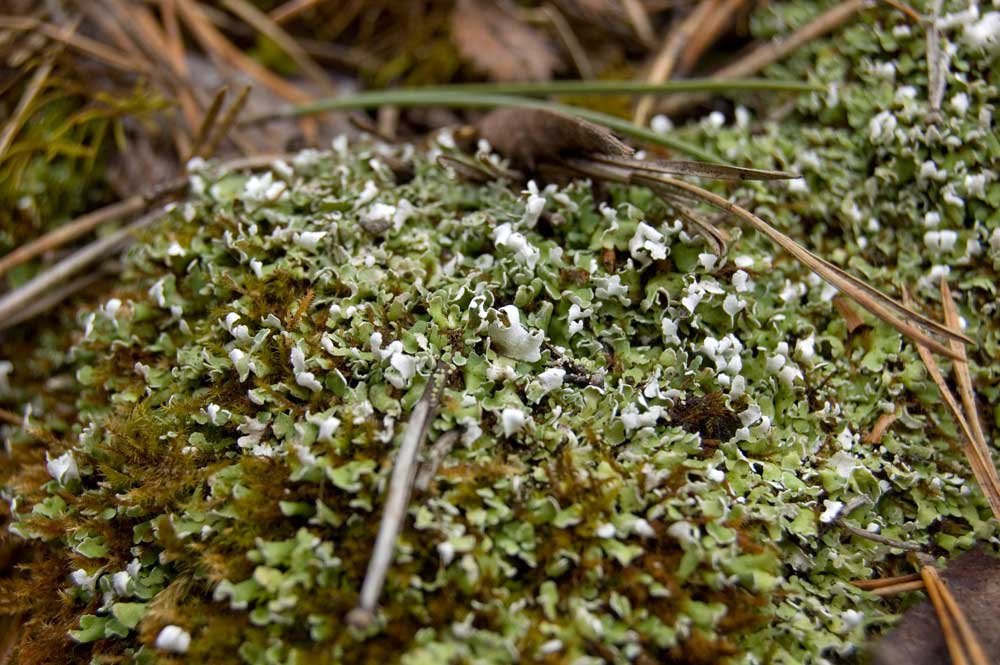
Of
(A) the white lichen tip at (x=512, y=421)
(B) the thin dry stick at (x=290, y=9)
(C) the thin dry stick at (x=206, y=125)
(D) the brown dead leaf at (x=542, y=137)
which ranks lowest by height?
(A) the white lichen tip at (x=512, y=421)

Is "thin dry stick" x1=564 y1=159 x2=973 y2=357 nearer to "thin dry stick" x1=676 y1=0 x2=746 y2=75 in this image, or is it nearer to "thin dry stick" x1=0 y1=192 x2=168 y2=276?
"thin dry stick" x1=676 y1=0 x2=746 y2=75

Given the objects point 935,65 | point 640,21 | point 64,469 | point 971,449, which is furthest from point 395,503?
point 640,21

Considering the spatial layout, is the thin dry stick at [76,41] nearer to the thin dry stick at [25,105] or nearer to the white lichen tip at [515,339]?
the thin dry stick at [25,105]

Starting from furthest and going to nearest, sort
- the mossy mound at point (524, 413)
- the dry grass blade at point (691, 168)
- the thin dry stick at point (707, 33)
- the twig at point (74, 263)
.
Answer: the thin dry stick at point (707, 33)
the twig at point (74, 263)
the dry grass blade at point (691, 168)
the mossy mound at point (524, 413)

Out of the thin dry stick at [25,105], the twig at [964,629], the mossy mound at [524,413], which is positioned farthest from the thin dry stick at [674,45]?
the thin dry stick at [25,105]

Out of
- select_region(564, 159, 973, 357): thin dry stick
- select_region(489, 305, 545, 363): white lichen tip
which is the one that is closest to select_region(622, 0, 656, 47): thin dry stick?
select_region(564, 159, 973, 357): thin dry stick
